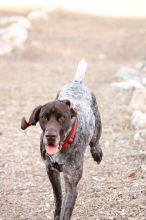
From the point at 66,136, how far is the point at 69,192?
2.28 feet

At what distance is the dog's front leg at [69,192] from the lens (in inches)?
259

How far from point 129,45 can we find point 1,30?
5140mm

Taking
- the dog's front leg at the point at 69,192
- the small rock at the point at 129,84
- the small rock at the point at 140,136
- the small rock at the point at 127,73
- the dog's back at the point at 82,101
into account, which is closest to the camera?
the dog's front leg at the point at 69,192

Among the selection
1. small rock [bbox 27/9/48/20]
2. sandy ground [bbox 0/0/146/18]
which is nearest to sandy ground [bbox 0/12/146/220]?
small rock [bbox 27/9/48/20]

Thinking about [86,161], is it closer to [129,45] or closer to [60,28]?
[129,45]

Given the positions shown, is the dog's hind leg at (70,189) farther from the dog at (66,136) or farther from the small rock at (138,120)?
the small rock at (138,120)

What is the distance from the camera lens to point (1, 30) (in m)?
23.2

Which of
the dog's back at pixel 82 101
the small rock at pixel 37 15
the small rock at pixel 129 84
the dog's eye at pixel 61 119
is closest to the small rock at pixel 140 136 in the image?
the dog's back at pixel 82 101

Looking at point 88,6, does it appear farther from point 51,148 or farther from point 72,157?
point 51,148

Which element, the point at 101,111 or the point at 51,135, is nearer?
the point at 51,135

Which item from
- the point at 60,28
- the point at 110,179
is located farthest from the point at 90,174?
the point at 60,28

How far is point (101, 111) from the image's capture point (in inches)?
512

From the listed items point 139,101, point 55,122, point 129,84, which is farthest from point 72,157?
point 129,84

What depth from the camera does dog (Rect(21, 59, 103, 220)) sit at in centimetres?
614
